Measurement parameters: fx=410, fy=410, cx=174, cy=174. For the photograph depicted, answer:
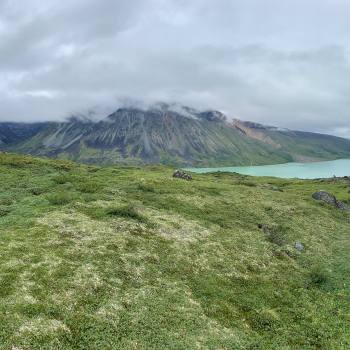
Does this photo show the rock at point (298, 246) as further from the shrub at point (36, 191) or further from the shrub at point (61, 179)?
the shrub at point (61, 179)

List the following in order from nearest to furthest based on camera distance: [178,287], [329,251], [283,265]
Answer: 1. [178,287]
2. [283,265]
3. [329,251]

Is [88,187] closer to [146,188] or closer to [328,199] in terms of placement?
[146,188]

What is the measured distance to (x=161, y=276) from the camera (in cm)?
3778

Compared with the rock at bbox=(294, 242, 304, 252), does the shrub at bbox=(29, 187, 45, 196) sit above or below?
above

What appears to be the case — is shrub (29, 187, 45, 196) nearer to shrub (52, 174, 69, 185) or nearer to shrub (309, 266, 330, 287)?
shrub (52, 174, 69, 185)

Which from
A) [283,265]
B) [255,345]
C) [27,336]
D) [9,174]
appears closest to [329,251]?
[283,265]

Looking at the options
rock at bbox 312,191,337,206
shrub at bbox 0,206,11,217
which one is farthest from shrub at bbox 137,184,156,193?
rock at bbox 312,191,337,206

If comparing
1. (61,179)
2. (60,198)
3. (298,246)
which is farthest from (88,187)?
(298,246)

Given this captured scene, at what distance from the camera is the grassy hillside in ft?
91.9

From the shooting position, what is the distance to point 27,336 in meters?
24.8

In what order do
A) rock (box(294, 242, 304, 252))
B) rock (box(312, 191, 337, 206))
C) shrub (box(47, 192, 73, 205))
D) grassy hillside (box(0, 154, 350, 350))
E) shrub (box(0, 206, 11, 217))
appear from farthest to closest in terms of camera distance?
rock (box(312, 191, 337, 206)) < shrub (box(47, 192, 73, 205)) < rock (box(294, 242, 304, 252)) < shrub (box(0, 206, 11, 217)) < grassy hillside (box(0, 154, 350, 350))

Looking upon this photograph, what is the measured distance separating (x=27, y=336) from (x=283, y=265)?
101 feet

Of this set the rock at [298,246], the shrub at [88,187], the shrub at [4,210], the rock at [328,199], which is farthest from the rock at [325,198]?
the shrub at [4,210]

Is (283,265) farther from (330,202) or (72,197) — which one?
(330,202)
